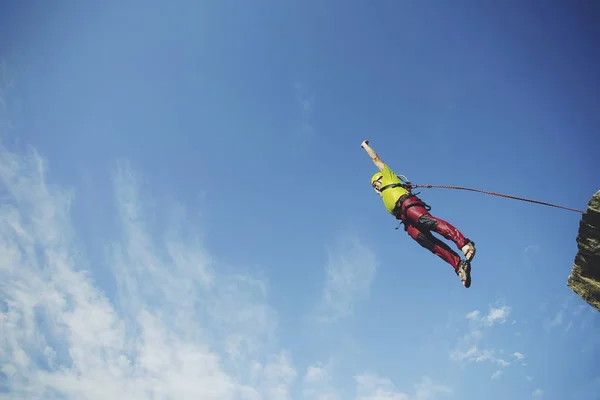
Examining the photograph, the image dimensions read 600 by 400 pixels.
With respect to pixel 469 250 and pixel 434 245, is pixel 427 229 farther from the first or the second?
pixel 469 250

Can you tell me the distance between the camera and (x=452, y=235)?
213 inches

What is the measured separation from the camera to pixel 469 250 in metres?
5.07

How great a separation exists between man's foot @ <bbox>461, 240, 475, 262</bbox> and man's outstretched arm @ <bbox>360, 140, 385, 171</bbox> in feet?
9.95

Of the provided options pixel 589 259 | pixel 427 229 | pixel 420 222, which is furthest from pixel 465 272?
pixel 589 259

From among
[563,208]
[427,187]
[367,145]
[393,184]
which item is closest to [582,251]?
[563,208]

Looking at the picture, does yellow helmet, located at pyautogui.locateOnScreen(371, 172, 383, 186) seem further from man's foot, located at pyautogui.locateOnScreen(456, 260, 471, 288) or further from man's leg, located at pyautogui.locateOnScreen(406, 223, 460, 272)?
man's foot, located at pyautogui.locateOnScreen(456, 260, 471, 288)

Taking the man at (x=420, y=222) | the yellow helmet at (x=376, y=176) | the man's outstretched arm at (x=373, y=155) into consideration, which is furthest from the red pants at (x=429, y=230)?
the man's outstretched arm at (x=373, y=155)

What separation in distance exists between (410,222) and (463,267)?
1446 mm

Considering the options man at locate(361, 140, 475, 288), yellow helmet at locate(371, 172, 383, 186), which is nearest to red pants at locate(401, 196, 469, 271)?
man at locate(361, 140, 475, 288)

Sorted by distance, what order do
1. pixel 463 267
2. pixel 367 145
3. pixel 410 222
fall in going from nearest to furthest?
pixel 463 267, pixel 410 222, pixel 367 145

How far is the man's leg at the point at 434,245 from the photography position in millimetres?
5691

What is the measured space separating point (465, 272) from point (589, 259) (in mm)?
3783

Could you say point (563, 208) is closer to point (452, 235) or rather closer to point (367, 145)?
point (452, 235)

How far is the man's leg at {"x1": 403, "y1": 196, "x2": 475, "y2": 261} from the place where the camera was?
5.18 meters
